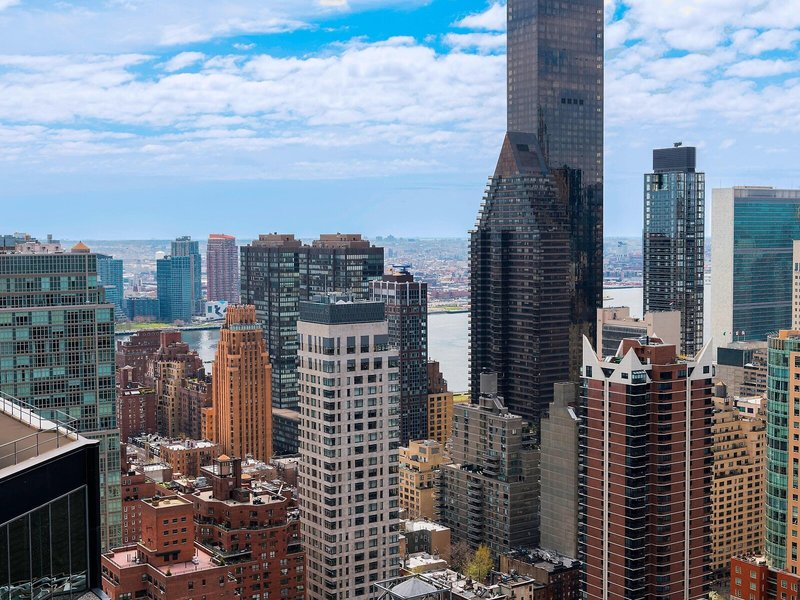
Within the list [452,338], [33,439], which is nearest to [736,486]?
[33,439]

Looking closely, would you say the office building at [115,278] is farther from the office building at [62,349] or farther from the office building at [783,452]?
the office building at [783,452]

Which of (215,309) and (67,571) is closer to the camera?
(67,571)

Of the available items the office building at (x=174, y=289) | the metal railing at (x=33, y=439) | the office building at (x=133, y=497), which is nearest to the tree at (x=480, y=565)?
the office building at (x=133, y=497)

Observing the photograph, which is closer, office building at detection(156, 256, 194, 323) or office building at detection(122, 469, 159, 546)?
office building at detection(122, 469, 159, 546)

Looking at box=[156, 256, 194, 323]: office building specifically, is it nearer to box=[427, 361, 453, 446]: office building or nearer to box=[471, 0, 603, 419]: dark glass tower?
box=[471, 0, 603, 419]: dark glass tower

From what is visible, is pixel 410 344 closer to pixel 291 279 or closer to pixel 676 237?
pixel 291 279

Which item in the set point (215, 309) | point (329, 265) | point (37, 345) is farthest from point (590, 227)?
point (215, 309)

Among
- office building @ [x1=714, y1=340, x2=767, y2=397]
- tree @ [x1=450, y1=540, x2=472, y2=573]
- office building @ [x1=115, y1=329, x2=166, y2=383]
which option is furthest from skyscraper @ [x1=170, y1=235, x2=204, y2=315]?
tree @ [x1=450, y1=540, x2=472, y2=573]

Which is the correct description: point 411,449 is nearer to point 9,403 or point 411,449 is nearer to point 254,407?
point 254,407
